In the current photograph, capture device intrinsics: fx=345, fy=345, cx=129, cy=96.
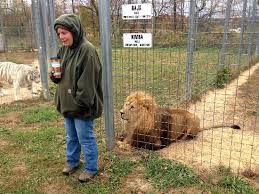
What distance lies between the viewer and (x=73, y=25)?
353 centimetres

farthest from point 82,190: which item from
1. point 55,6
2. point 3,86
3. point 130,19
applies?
point 3,86

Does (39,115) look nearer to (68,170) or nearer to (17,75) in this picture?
(17,75)

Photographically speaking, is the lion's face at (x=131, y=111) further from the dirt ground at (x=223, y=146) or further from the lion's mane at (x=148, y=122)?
the dirt ground at (x=223, y=146)

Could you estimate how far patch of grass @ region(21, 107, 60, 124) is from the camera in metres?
6.22

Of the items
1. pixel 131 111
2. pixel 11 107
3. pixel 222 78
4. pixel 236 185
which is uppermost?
pixel 131 111

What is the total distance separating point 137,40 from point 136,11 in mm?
342

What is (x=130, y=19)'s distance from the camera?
4160 mm

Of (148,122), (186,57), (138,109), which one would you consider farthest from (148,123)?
(186,57)

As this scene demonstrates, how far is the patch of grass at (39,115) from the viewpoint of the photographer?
6219 mm

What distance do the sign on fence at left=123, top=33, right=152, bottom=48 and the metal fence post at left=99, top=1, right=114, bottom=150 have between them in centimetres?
22

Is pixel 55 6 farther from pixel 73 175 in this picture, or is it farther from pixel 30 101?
→ pixel 73 175

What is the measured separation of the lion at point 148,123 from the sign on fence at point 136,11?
112 cm

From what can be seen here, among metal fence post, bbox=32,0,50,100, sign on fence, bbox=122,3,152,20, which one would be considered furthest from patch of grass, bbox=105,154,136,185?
metal fence post, bbox=32,0,50,100

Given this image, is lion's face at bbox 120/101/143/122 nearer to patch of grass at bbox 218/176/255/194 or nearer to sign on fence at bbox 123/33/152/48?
sign on fence at bbox 123/33/152/48
